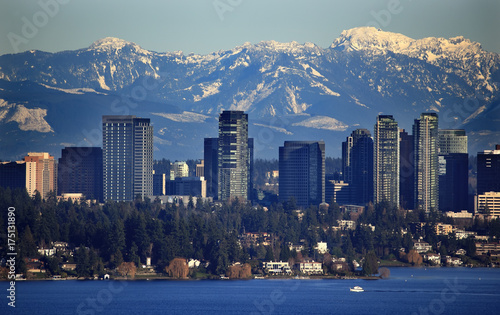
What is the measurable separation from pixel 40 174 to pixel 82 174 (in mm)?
9920

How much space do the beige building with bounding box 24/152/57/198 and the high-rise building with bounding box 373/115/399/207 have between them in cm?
4065

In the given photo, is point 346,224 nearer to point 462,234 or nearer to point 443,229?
point 443,229

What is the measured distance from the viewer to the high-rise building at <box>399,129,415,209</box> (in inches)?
6097

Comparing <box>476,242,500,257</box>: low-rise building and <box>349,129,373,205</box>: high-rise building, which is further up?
<box>349,129,373,205</box>: high-rise building

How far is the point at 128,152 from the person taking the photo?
518ft

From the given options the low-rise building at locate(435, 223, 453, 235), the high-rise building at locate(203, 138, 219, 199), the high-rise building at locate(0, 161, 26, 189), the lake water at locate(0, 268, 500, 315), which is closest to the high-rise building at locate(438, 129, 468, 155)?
the high-rise building at locate(203, 138, 219, 199)

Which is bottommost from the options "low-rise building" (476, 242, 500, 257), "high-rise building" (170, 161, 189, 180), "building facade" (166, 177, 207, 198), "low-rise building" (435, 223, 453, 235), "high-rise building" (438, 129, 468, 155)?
"low-rise building" (476, 242, 500, 257)

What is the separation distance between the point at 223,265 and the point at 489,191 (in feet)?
209

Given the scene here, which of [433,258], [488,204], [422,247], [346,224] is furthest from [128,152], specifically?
[433,258]

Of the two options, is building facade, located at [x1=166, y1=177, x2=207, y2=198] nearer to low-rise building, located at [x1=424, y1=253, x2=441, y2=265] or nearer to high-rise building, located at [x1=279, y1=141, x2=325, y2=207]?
high-rise building, located at [x1=279, y1=141, x2=325, y2=207]

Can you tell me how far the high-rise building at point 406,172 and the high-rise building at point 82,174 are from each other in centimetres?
3836

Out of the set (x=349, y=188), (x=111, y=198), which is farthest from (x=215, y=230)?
(x=349, y=188)

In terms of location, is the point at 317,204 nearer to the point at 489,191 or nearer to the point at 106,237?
the point at 489,191

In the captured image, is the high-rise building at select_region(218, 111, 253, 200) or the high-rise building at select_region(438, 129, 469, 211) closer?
the high-rise building at select_region(438, 129, 469, 211)
